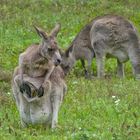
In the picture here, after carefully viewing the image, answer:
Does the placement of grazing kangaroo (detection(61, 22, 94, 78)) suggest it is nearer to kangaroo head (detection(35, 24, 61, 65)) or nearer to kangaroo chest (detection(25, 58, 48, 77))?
kangaroo head (detection(35, 24, 61, 65))

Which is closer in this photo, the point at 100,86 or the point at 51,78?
the point at 51,78

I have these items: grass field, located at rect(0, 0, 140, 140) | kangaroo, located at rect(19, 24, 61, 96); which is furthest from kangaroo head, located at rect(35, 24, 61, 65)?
grass field, located at rect(0, 0, 140, 140)

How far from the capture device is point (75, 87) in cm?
1195

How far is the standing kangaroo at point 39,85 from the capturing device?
847 cm

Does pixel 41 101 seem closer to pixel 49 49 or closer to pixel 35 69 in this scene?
pixel 35 69

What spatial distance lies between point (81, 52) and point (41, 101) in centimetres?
598

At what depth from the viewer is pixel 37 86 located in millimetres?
8500

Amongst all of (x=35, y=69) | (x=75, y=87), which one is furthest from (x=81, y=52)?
(x=35, y=69)

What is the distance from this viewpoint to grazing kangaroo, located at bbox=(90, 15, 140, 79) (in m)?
13.6

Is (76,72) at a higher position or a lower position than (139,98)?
lower

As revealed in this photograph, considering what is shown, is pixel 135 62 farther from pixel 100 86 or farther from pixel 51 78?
pixel 51 78

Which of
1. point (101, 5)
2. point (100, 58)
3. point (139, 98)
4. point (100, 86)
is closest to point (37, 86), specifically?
point (139, 98)

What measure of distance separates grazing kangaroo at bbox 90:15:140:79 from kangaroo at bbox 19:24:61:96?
4735mm

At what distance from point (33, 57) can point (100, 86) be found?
3.35 m
